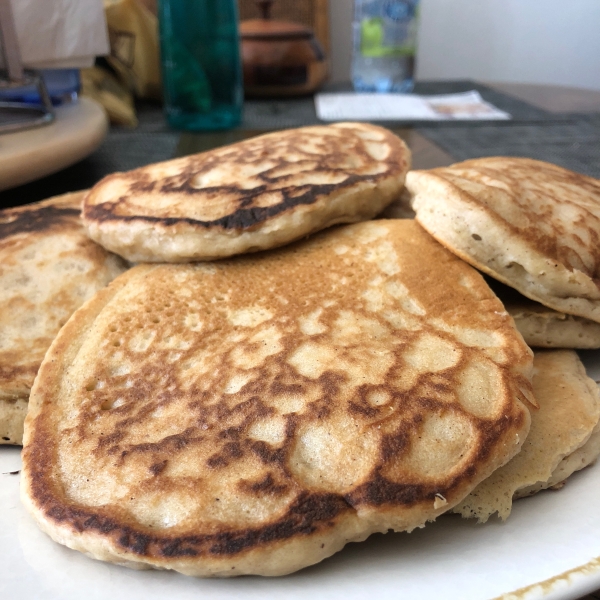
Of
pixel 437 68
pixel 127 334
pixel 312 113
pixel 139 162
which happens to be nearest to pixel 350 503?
pixel 127 334

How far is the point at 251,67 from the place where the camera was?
308 cm

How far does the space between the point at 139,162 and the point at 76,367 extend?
1247mm

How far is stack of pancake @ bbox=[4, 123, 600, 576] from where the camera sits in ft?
1.94

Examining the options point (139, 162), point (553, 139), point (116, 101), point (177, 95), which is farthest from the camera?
point (116, 101)

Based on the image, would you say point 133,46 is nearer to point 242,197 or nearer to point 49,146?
point 49,146

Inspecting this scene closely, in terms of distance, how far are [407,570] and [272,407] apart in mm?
219

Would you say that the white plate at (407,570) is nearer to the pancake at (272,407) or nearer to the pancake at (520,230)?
the pancake at (272,407)

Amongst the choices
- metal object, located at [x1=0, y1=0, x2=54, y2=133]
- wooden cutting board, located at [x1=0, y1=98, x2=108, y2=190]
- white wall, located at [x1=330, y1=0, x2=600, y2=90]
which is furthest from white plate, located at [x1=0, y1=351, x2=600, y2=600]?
white wall, located at [x1=330, y1=0, x2=600, y2=90]

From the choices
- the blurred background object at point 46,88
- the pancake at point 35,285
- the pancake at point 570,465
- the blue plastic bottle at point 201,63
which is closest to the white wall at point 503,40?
the blue plastic bottle at point 201,63

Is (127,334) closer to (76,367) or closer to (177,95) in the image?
Result: (76,367)

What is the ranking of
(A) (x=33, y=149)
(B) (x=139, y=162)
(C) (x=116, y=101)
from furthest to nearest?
1. (C) (x=116, y=101)
2. (B) (x=139, y=162)
3. (A) (x=33, y=149)

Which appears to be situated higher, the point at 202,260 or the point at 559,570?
the point at 202,260

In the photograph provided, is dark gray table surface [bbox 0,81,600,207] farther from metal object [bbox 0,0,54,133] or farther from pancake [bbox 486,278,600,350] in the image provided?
pancake [bbox 486,278,600,350]

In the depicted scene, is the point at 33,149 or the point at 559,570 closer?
the point at 559,570
